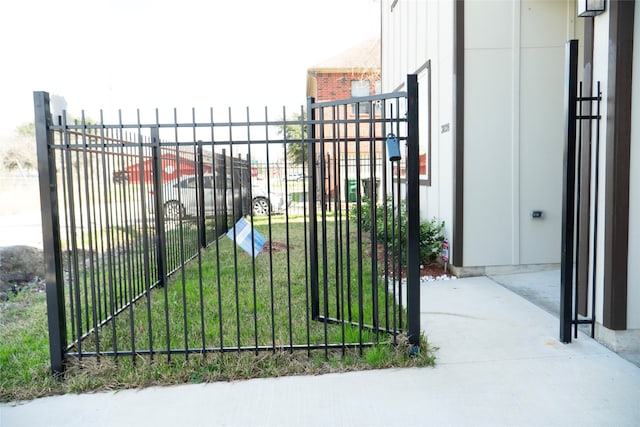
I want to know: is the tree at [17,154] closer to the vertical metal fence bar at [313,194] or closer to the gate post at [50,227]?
the gate post at [50,227]

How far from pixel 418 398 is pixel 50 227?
2868 millimetres

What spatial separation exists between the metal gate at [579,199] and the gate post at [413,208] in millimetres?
1264

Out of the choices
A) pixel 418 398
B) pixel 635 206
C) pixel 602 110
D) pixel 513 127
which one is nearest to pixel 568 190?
pixel 635 206

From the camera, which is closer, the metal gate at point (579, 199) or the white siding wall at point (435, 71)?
the metal gate at point (579, 199)

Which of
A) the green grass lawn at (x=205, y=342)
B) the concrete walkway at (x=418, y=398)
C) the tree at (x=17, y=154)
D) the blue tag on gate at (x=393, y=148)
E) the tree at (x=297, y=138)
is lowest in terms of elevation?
the concrete walkway at (x=418, y=398)

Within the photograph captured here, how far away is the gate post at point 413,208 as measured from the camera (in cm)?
372

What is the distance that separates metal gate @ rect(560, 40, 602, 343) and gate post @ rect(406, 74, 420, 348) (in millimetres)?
1264

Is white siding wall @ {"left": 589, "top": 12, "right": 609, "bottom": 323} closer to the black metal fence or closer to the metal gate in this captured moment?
the metal gate

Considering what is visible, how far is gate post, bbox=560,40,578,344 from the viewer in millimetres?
3963

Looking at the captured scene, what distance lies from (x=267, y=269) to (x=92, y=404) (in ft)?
14.6

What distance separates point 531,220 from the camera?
6645 millimetres

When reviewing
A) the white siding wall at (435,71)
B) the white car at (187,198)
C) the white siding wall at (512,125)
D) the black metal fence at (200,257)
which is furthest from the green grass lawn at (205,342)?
the white siding wall at (435,71)

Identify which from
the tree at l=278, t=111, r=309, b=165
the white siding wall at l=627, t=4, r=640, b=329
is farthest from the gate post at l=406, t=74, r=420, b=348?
the white siding wall at l=627, t=4, r=640, b=329

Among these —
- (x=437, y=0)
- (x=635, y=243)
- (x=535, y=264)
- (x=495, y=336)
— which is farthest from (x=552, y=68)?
(x=495, y=336)
